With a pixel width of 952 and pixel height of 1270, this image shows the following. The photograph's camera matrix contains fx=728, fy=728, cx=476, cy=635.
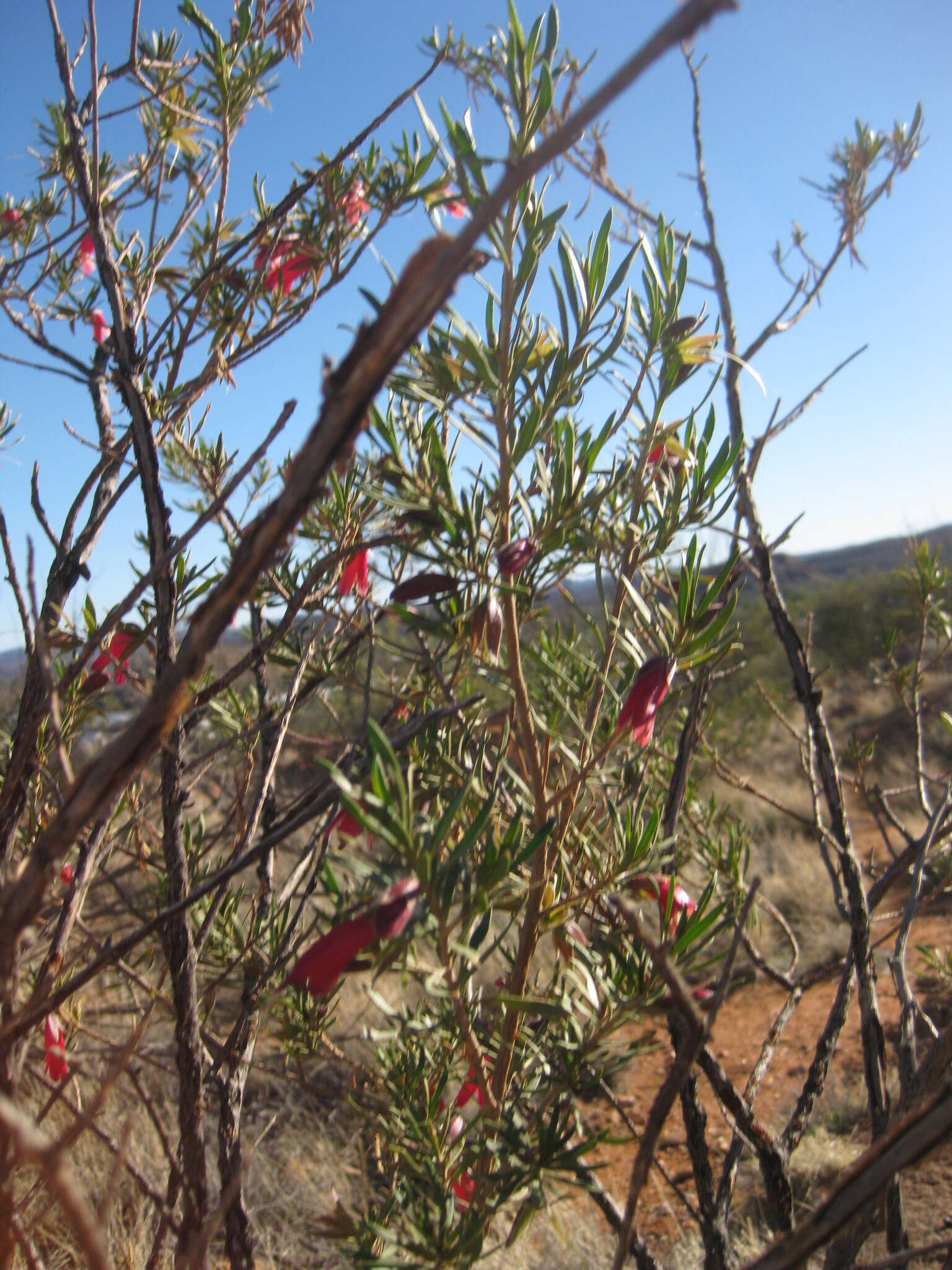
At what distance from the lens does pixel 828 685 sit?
42.2 ft

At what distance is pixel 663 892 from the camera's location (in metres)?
0.59

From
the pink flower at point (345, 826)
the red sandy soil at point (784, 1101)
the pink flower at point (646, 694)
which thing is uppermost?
the pink flower at point (646, 694)

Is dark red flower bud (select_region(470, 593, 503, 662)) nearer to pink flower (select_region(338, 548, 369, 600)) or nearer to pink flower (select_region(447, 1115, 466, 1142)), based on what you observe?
pink flower (select_region(338, 548, 369, 600))

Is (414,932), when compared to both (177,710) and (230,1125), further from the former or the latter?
(230,1125)

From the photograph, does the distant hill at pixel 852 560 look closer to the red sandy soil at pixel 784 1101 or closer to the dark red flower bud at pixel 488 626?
the red sandy soil at pixel 784 1101

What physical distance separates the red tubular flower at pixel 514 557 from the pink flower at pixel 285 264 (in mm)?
663

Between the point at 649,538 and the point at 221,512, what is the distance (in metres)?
0.66

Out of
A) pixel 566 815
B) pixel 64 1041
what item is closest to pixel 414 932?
pixel 566 815

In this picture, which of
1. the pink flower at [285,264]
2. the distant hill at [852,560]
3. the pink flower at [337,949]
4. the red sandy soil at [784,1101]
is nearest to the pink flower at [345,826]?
the pink flower at [337,949]

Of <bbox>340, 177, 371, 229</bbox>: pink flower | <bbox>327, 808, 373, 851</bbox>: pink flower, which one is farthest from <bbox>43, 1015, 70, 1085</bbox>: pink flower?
<bbox>340, 177, 371, 229</bbox>: pink flower

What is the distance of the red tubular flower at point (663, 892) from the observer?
570 mm

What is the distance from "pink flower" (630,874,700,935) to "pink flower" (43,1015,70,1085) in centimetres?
49

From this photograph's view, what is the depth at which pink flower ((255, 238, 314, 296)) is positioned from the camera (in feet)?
3.30

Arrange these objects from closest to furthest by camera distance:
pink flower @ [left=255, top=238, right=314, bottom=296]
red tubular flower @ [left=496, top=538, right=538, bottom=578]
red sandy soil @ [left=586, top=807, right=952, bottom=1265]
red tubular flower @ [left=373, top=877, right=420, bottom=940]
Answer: red tubular flower @ [left=373, top=877, right=420, bottom=940] → red tubular flower @ [left=496, top=538, right=538, bottom=578] → pink flower @ [left=255, top=238, right=314, bottom=296] → red sandy soil @ [left=586, top=807, right=952, bottom=1265]
